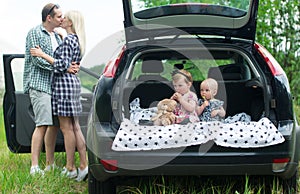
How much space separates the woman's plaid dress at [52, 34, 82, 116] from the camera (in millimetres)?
4371

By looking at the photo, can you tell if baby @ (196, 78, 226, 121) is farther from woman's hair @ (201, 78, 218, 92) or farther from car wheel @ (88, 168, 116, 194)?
car wheel @ (88, 168, 116, 194)

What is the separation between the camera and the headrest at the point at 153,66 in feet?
14.7

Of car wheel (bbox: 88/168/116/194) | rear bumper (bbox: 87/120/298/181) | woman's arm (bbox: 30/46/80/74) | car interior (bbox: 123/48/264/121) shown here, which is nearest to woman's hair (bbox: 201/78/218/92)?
car interior (bbox: 123/48/264/121)

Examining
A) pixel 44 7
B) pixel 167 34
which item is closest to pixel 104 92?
pixel 167 34

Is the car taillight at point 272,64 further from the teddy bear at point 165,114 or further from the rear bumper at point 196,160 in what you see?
the teddy bear at point 165,114

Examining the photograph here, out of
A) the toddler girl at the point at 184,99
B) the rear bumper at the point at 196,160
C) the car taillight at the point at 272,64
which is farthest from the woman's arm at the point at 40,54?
the car taillight at the point at 272,64

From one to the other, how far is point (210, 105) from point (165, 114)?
1.23 ft

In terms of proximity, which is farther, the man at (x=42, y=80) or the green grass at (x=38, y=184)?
the man at (x=42, y=80)

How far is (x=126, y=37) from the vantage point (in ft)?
12.7

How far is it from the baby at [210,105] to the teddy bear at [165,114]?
24 cm

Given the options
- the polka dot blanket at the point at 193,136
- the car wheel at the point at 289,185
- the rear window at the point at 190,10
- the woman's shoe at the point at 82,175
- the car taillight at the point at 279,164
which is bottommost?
the woman's shoe at the point at 82,175

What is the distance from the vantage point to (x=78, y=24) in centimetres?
448

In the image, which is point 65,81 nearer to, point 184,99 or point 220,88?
point 184,99

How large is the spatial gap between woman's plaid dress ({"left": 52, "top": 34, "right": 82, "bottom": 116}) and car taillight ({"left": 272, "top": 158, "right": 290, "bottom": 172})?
192cm
